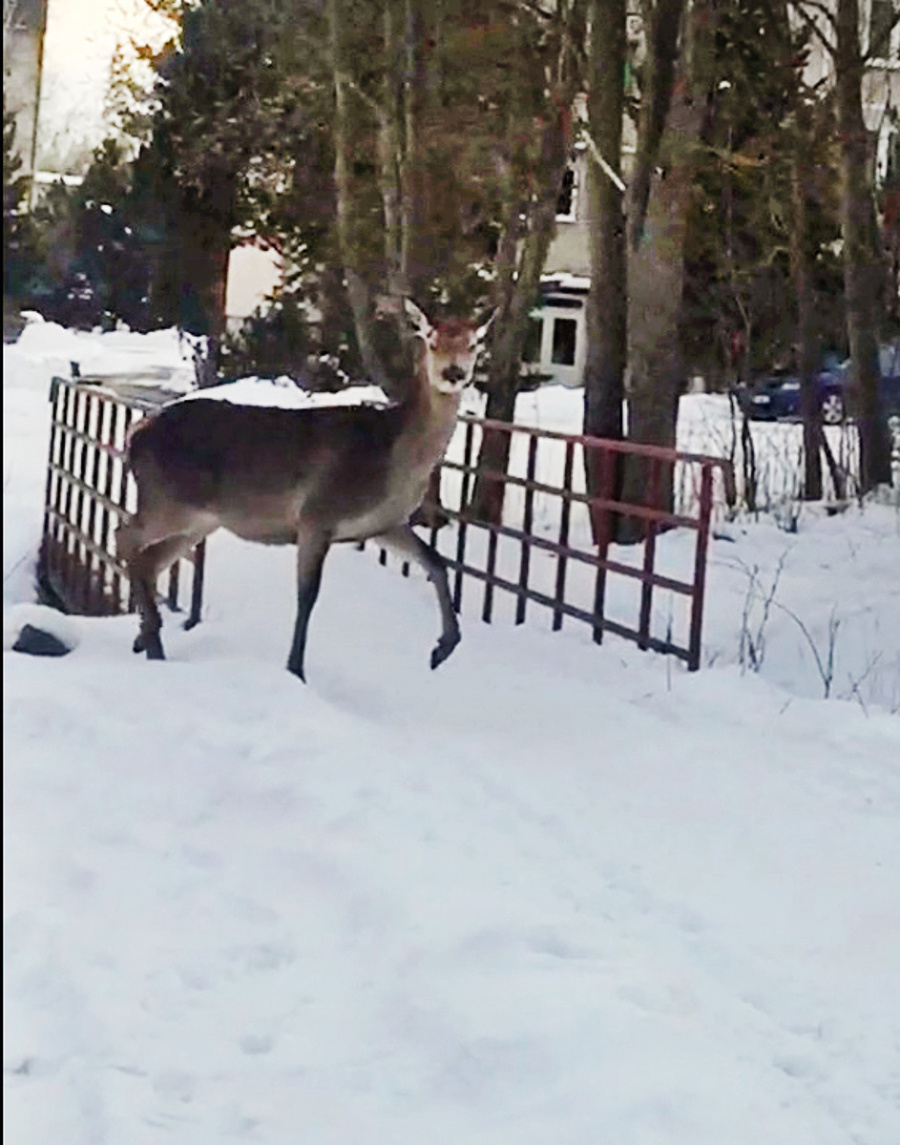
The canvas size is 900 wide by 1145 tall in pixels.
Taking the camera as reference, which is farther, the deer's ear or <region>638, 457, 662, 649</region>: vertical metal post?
<region>638, 457, 662, 649</region>: vertical metal post

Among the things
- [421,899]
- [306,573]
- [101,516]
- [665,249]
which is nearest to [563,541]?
[306,573]

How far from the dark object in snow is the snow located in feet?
0.10

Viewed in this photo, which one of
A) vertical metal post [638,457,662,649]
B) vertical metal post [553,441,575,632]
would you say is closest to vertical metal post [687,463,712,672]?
vertical metal post [638,457,662,649]

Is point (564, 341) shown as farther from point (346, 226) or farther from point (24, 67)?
point (24, 67)

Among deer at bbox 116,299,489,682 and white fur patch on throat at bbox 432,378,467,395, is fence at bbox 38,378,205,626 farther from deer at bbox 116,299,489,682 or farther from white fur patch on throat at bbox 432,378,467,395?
A: white fur patch on throat at bbox 432,378,467,395

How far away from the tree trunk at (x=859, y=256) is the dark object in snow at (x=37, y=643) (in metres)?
9.51

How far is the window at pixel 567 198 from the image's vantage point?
10266 millimetres

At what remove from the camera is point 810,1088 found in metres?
2.95

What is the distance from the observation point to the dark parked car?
13.2 m

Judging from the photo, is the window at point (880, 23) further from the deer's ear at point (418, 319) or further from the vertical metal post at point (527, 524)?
the deer's ear at point (418, 319)

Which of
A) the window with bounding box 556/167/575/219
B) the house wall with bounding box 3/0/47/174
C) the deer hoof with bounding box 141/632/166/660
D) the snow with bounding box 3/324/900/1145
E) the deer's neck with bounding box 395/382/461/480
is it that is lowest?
the snow with bounding box 3/324/900/1145

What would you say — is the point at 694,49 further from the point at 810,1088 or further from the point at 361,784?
the point at 810,1088

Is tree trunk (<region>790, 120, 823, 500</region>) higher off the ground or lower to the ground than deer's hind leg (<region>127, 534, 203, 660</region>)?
higher

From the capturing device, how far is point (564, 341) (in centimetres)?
1321
